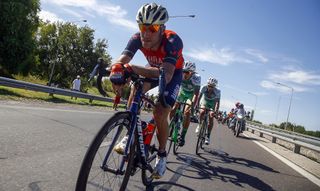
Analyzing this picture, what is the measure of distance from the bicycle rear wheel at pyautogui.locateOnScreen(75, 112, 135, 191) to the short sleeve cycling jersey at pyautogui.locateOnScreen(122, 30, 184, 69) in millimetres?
1008

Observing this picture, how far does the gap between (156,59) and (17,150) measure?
8.03 feet

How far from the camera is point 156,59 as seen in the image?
450cm

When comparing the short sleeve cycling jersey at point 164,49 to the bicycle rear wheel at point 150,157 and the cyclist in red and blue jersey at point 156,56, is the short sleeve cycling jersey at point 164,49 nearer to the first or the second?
the cyclist in red and blue jersey at point 156,56

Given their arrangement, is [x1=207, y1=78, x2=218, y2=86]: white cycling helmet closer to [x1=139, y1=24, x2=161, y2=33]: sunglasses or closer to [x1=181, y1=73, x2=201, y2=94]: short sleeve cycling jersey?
[x1=181, y1=73, x2=201, y2=94]: short sleeve cycling jersey

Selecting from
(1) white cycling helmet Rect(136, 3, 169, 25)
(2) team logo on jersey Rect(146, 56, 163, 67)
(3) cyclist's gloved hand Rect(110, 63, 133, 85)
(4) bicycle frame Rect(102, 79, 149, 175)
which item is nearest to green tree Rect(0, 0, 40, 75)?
(2) team logo on jersey Rect(146, 56, 163, 67)

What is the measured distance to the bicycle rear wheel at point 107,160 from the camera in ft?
→ 8.88

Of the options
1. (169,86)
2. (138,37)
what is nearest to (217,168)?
(169,86)

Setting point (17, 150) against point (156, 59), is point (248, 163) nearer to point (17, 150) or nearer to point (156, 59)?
point (156, 59)

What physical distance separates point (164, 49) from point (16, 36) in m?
36.2

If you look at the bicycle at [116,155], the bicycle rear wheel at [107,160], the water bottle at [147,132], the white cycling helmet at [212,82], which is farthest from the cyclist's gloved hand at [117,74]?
the white cycling helmet at [212,82]

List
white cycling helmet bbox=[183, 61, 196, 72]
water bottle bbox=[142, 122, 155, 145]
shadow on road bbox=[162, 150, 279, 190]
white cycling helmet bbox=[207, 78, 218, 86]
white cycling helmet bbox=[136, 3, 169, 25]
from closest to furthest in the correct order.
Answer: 1. white cycling helmet bbox=[136, 3, 169, 25]
2. water bottle bbox=[142, 122, 155, 145]
3. shadow on road bbox=[162, 150, 279, 190]
4. white cycling helmet bbox=[183, 61, 196, 72]
5. white cycling helmet bbox=[207, 78, 218, 86]

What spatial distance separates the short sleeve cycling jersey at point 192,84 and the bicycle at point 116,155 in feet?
16.2

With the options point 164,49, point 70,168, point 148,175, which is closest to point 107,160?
point 148,175

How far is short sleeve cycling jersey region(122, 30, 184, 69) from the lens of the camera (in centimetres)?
395
